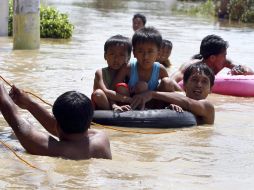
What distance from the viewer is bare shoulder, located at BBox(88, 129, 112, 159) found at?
5.61 meters

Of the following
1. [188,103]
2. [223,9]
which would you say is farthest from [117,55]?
[223,9]

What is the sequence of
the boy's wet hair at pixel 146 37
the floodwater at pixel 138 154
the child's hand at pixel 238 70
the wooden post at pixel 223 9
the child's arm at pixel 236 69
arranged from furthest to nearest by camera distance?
the wooden post at pixel 223 9, the child's hand at pixel 238 70, the child's arm at pixel 236 69, the boy's wet hair at pixel 146 37, the floodwater at pixel 138 154

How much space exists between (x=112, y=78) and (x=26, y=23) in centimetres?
725

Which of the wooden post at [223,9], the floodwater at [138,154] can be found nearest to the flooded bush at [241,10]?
the wooden post at [223,9]

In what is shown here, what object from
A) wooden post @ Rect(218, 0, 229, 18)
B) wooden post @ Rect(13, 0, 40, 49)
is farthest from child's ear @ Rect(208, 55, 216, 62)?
wooden post @ Rect(218, 0, 229, 18)

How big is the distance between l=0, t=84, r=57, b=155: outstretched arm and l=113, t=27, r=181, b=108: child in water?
2.56 m

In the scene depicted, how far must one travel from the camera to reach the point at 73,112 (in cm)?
538

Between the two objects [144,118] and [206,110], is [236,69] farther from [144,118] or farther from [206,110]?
[144,118]

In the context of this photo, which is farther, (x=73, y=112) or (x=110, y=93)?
(x=110, y=93)

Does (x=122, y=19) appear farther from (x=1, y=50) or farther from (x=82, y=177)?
(x=82, y=177)

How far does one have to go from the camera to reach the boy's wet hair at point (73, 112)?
5.39 metres

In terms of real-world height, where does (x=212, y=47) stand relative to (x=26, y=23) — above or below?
above

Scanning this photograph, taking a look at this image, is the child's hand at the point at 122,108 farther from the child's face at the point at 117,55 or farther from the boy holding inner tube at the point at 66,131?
the boy holding inner tube at the point at 66,131

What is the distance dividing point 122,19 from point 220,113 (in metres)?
16.9
